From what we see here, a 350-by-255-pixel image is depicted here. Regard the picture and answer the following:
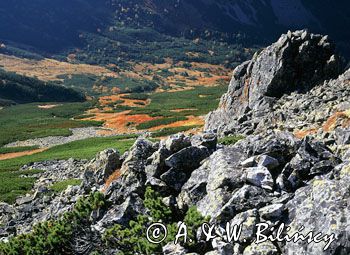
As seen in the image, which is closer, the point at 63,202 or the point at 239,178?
the point at 239,178

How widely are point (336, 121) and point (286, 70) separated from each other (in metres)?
18.5

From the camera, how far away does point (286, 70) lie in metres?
45.8

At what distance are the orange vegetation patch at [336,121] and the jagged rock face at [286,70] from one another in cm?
1292

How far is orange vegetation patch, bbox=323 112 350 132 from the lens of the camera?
2748 cm

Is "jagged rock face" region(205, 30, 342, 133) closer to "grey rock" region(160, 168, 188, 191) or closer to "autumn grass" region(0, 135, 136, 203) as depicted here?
"autumn grass" region(0, 135, 136, 203)

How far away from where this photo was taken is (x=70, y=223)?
17.1 metres

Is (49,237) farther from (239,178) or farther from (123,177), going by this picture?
(239,178)

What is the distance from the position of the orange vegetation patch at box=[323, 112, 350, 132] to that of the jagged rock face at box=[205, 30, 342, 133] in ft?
42.4

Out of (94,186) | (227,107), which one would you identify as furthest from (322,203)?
(227,107)

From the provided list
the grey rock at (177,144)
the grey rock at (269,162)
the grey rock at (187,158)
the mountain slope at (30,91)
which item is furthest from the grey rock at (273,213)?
the mountain slope at (30,91)

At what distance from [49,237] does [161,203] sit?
4.47 metres

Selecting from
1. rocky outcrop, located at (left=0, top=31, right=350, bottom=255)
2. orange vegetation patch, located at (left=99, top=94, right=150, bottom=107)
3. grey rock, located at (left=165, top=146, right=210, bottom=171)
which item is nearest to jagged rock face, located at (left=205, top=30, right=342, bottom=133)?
rocky outcrop, located at (left=0, top=31, right=350, bottom=255)

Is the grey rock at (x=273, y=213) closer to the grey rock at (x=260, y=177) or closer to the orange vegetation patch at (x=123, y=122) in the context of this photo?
the grey rock at (x=260, y=177)

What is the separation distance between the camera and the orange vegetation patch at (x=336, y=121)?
90.2 ft
